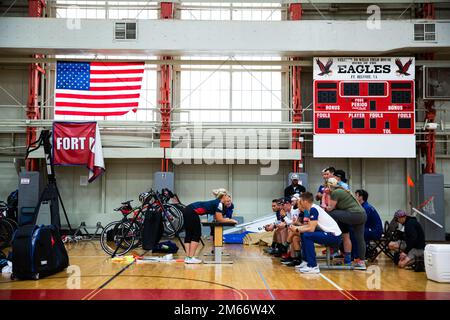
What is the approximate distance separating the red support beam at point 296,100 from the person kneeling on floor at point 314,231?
6.67m

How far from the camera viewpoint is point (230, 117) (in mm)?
14820

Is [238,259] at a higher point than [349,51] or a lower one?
lower

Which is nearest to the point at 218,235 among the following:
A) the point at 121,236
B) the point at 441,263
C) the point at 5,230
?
the point at 121,236

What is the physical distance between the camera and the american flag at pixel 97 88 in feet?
43.0

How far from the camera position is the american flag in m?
13.1

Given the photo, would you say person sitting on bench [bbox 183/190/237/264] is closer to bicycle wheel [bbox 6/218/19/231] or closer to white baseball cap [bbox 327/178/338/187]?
white baseball cap [bbox 327/178/338/187]

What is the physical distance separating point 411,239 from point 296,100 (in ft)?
23.9

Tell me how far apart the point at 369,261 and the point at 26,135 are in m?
10.8

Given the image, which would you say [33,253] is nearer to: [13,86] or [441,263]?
[441,263]

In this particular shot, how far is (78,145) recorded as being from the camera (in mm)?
13266

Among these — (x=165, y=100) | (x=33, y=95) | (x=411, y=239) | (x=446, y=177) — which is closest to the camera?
(x=411, y=239)

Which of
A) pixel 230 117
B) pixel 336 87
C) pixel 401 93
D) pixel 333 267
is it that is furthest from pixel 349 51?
pixel 333 267

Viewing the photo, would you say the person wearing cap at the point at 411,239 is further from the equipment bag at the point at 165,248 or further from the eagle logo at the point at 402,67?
the eagle logo at the point at 402,67
